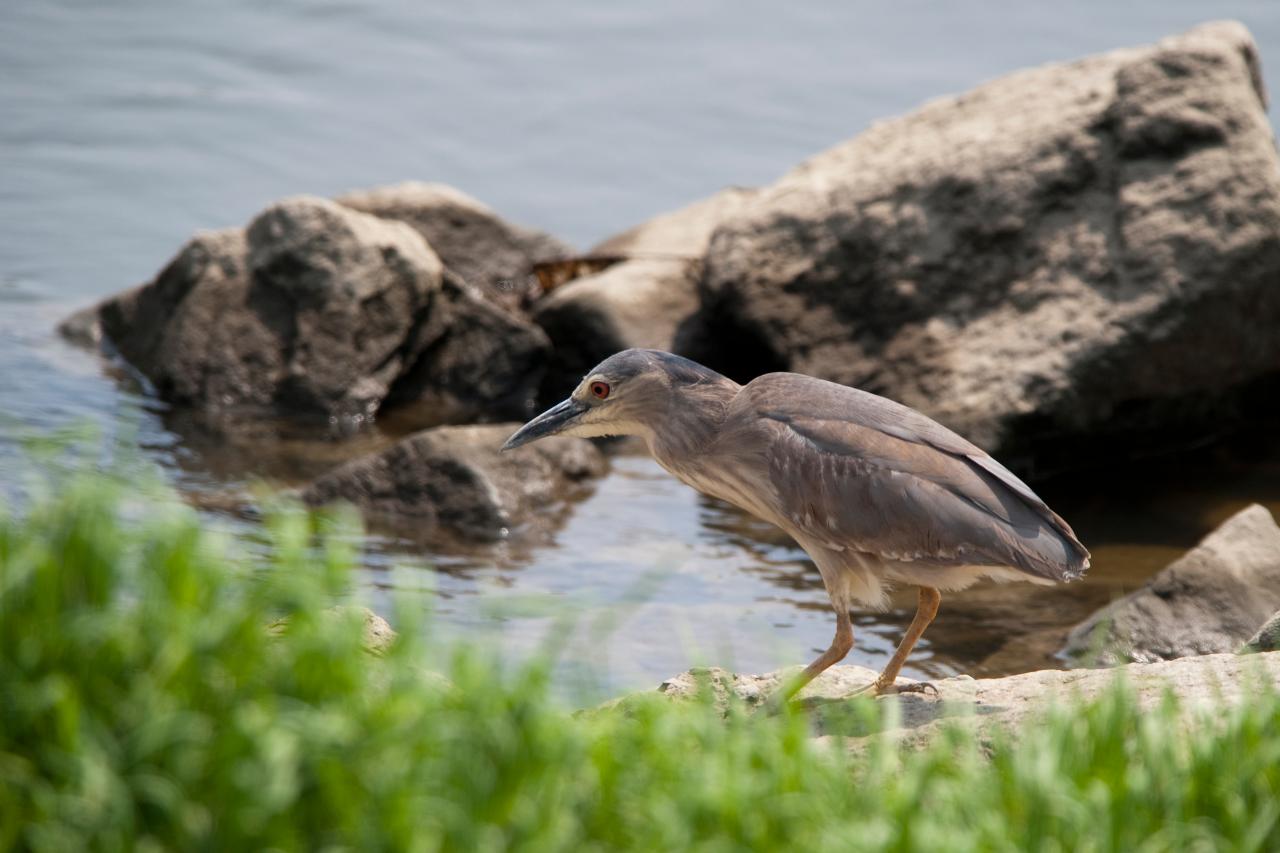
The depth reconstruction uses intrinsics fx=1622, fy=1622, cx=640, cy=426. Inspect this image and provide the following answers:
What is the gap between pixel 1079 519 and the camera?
893 centimetres

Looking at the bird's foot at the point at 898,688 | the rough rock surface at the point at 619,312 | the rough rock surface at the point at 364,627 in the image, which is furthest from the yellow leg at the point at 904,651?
the rough rock surface at the point at 619,312

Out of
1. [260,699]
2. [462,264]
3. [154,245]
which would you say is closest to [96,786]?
[260,699]

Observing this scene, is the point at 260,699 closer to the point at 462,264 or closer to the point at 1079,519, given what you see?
the point at 1079,519

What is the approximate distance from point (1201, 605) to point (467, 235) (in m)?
6.70

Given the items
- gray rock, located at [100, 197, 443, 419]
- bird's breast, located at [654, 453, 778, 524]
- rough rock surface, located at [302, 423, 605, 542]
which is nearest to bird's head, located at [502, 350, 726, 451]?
bird's breast, located at [654, 453, 778, 524]

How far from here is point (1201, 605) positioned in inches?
278

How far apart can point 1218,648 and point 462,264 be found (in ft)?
22.4

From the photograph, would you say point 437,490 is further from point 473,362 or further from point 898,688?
point 898,688

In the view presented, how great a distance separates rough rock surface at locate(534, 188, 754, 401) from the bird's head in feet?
14.3

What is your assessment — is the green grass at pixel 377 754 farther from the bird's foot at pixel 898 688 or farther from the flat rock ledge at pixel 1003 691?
the bird's foot at pixel 898 688

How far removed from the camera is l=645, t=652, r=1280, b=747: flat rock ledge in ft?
15.1

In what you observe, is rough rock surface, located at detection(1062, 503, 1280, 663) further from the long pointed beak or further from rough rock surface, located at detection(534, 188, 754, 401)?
rough rock surface, located at detection(534, 188, 754, 401)

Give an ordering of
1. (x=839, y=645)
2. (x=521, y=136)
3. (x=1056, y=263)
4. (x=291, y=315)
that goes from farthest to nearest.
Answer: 1. (x=521, y=136)
2. (x=291, y=315)
3. (x=1056, y=263)
4. (x=839, y=645)

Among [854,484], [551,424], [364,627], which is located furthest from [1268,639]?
[364,627]
